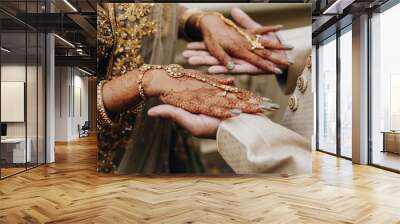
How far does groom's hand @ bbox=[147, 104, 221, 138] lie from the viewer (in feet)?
20.8

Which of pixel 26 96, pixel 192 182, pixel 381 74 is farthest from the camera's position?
pixel 381 74

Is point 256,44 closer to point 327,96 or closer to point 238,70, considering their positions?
point 238,70

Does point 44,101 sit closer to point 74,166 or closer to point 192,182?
point 74,166

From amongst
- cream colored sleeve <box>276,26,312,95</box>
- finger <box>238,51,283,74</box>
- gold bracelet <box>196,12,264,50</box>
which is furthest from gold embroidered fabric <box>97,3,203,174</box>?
cream colored sleeve <box>276,26,312,95</box>

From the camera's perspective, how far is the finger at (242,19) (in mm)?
6516

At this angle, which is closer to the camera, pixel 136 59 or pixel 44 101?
pixel 136 59

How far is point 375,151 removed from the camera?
8.09 meters

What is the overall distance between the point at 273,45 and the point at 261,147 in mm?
1682

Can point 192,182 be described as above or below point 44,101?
below

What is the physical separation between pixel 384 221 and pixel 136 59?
4325 millimetres

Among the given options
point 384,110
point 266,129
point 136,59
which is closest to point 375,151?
point 384,110

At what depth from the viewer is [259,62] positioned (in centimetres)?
648

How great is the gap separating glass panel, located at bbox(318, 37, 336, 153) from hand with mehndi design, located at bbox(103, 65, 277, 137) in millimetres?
4497

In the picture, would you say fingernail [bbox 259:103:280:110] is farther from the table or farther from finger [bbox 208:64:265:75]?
the table
